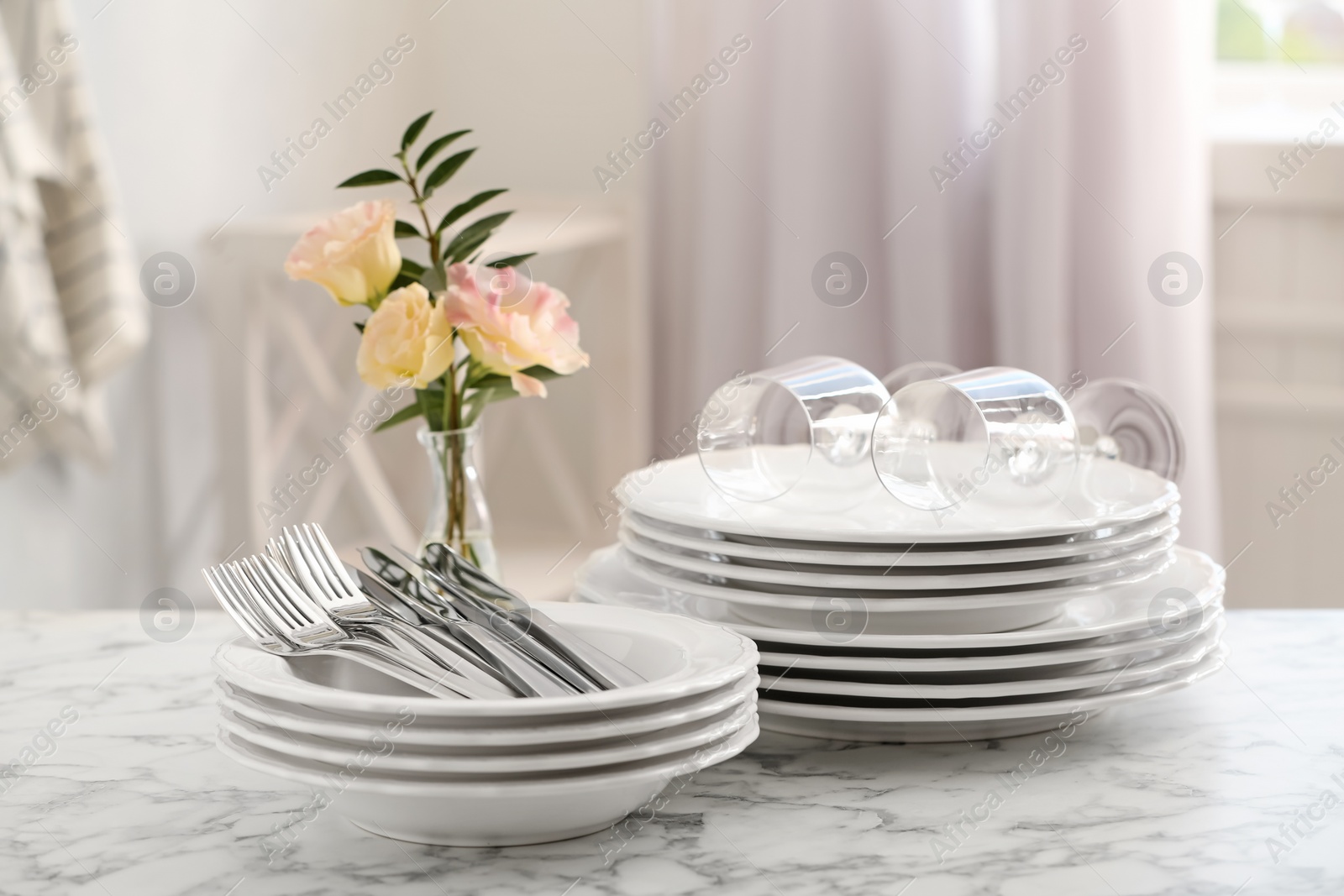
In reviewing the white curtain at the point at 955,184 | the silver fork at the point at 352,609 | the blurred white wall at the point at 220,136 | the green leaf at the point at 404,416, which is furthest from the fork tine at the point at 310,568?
the white curtain at the point at 955,184

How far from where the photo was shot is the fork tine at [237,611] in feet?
1.88

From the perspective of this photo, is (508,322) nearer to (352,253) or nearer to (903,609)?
(352,253)

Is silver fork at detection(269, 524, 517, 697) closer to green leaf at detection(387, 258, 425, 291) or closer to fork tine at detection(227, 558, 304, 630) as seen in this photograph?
fork tine at detection(227, 558, 304, 630)

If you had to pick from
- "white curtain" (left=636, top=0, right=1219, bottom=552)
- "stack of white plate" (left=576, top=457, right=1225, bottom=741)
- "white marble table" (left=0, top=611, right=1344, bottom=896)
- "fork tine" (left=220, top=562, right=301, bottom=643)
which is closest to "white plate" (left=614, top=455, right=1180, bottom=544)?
"stack of white plate" (left=576, top=457, right=1225, bottom=741)

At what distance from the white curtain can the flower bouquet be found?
3.98 ft

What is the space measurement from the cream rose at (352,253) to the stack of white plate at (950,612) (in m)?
0.26

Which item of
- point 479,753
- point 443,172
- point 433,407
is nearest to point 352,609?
point 479,753

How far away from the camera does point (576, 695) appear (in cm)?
49

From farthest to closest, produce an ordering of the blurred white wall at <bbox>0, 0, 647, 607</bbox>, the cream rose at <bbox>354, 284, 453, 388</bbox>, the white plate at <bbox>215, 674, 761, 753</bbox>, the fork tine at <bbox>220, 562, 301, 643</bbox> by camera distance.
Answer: the blurred white wall at <bbox>0, 0, 647, 607</bbox>, the cream rose at <bbox>354, 284, 453, 388</bbox>, the fork tine at <bbox>220, 562, 301, 643</bbox>, the white plate at <bbox>215, 674, 761, 753</bbox>

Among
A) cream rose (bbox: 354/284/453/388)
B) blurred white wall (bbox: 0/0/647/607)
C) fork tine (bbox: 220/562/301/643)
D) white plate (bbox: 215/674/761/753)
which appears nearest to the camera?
white plate (bbox: 215/674/761/753)

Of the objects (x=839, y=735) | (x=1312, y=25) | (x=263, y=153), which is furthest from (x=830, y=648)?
(x=1312, y=25)

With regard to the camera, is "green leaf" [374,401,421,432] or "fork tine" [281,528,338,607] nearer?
"fork tine" [281,528,338,607]

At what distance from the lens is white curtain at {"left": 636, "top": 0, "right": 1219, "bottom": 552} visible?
1.89m

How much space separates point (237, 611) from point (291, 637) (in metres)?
0.03
